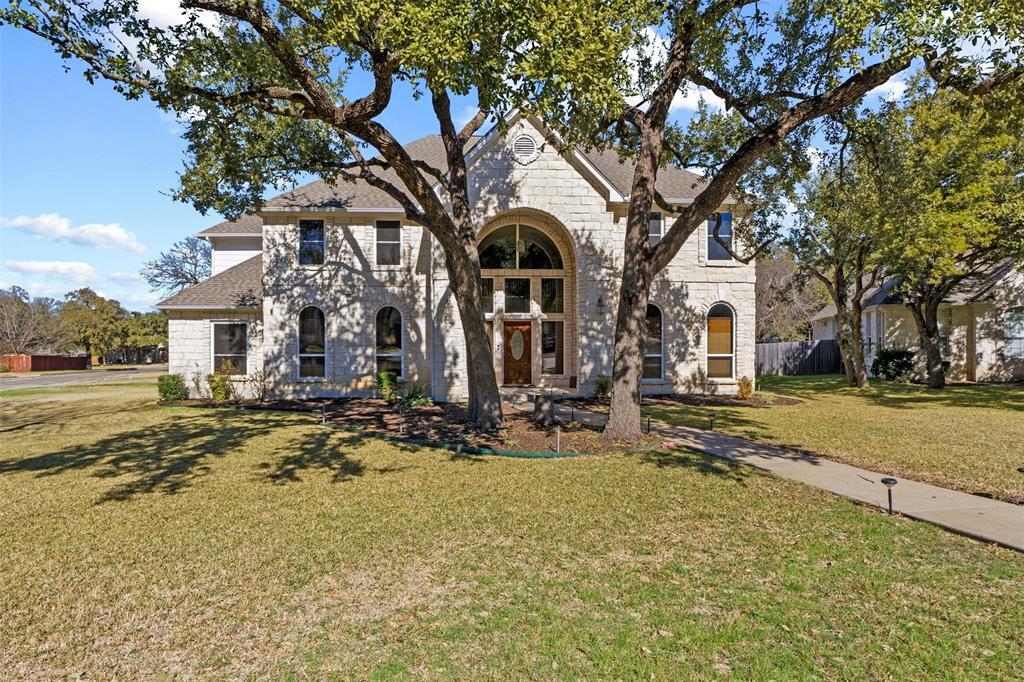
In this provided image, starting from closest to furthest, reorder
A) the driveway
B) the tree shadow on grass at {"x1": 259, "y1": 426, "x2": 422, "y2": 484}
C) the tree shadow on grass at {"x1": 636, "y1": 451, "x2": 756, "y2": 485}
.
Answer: the tree shadow on grass at {"x1": 636, "y1": 451, "x2": 756, "y2": 485} < the tree shadow on grass at {"x1": 259, "y1": 426, "x2": 422, "y2": 484} < the driveway

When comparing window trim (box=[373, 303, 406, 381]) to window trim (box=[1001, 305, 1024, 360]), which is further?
window trim (box=[1001, 305, 1024, 360])

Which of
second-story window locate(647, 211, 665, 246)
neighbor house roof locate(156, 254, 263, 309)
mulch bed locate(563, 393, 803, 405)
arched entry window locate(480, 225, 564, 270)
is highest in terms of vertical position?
second-story window locate(647, 211, 665, 246)

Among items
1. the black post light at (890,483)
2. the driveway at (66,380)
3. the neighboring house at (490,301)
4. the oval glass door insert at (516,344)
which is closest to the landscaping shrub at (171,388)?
the neighboring house at (490,301)

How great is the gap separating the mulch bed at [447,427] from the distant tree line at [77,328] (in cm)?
4617

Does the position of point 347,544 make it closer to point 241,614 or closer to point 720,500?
point 241,614

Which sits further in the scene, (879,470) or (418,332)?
(418,332)

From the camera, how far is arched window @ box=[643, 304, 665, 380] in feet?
63.0

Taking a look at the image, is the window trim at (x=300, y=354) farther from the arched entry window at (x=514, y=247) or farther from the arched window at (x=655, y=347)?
the arched window at (x=655, y=347)

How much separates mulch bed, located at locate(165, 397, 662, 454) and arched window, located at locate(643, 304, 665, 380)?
6.31m

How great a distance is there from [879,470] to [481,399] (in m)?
7.46

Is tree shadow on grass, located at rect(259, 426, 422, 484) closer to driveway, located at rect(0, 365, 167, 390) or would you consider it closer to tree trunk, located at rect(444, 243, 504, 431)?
tree trunk, located at rect(444, 243, 504, 431)

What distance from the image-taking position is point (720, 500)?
690 cm

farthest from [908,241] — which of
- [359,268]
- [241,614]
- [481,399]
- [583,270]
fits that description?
[241,614]

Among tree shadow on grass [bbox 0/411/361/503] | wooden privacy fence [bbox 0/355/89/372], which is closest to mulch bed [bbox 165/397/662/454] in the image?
tree shadow on grass [bbox 0/411/361/503]
